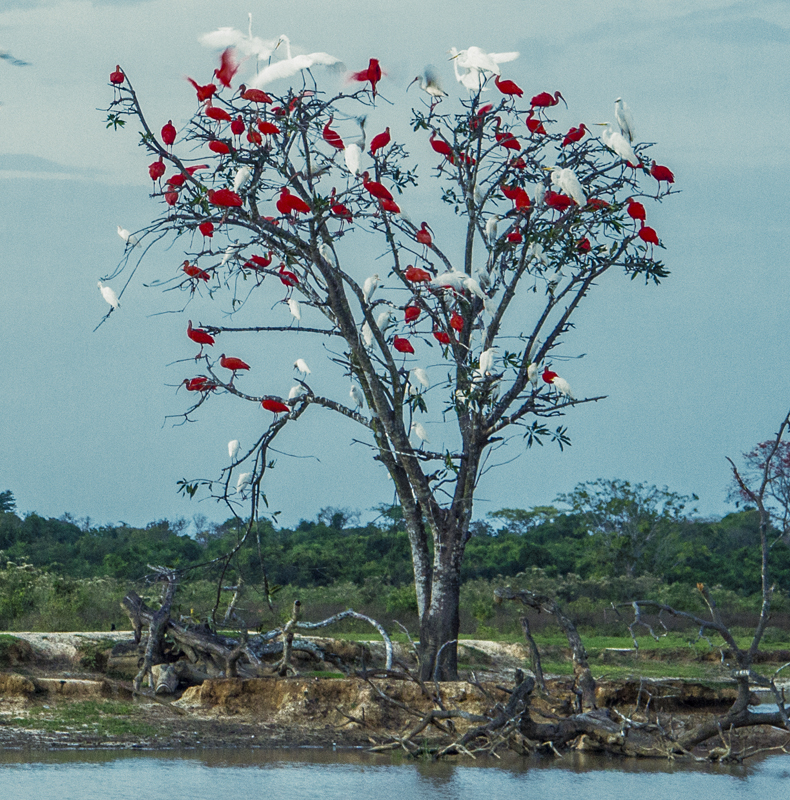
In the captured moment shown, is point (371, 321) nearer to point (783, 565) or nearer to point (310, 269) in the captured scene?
point (310, 269)

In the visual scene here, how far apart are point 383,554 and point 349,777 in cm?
2282

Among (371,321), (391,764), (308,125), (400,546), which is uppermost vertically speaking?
(308,125)

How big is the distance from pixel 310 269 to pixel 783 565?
26.0 metres

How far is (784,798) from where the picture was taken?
786 centimetres

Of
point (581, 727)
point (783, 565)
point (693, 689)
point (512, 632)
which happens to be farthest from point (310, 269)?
point (783, 565)

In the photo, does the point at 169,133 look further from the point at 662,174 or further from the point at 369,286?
the point at 662,174

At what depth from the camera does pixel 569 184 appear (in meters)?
11.0

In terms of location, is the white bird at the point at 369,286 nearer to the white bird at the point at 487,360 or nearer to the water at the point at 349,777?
the white bird at the point at 487,360

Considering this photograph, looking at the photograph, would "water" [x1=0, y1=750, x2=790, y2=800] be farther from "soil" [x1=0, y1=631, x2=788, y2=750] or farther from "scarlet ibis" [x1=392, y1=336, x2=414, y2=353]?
"scarlet ibis" [x1=392, y1=336, x2=414, y2=353]

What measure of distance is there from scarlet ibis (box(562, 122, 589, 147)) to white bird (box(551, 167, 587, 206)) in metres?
1.30

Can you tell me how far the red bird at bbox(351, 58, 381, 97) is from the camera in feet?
36.9

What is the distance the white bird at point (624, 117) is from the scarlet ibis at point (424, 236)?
2.38m

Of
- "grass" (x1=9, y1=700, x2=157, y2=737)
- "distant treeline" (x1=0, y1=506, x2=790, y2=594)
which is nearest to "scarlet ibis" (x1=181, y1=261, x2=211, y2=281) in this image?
"grass" (x1=9, y1=700, x2=157, y2=737)

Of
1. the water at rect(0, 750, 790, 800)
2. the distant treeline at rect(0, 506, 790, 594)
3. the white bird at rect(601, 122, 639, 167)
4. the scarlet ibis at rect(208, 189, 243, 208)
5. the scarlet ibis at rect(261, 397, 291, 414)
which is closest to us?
the water at rect(0, 750, 790, 800)
